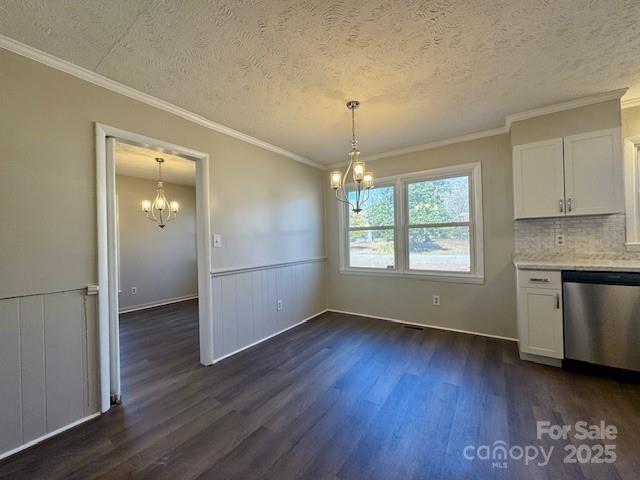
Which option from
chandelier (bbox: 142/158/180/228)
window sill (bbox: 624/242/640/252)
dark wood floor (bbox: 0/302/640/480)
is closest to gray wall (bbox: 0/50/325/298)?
dark wood floor (bbox: 0/302/640/480)

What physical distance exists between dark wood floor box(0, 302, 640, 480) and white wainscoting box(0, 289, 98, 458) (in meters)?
0.14

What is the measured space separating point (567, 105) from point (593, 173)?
0.69 m

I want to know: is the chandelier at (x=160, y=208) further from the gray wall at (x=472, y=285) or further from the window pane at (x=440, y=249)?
the window pane at (x=440, y=249)

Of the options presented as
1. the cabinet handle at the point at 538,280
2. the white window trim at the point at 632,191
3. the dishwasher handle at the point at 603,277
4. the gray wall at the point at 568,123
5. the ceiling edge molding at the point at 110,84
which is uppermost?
the ceiling edge molding at the point at 110,84

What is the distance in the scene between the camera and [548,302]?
2.50 metres

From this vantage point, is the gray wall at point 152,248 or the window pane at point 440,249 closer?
the window pane at point 440,249

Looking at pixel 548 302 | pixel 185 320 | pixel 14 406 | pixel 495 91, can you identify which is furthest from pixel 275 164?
pixel 548 302

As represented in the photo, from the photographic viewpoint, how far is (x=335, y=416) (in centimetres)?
189

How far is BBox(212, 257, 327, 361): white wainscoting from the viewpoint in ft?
9.45

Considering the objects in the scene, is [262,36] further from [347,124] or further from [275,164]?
[275,164]

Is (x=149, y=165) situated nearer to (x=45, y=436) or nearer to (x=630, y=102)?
(x=45, y=436)

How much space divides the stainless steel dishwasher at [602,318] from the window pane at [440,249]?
111 centimetres

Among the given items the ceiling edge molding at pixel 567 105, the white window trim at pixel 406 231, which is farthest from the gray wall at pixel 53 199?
the ceiling edge molding at pixel 567 105

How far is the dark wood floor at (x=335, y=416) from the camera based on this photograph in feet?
4.84
